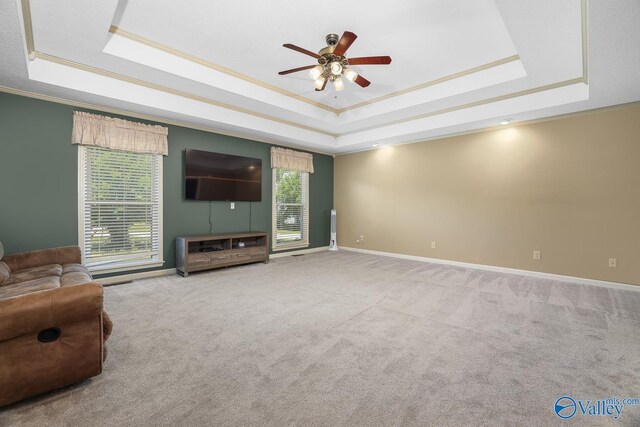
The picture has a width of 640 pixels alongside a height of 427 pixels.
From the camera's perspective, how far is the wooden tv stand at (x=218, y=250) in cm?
471

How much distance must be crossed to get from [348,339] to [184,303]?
2098 millimetres

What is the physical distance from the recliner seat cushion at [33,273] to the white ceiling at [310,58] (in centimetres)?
216

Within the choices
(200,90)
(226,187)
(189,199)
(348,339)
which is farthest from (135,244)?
(348,339)

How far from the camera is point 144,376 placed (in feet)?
6.49

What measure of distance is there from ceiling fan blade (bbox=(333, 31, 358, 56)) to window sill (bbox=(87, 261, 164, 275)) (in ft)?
13.8

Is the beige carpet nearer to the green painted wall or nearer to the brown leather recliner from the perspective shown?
the brown leather recliner

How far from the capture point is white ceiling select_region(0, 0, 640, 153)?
264cm

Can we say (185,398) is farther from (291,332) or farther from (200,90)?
(200,90)

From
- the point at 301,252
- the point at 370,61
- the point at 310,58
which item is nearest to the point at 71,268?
the point at 310,58

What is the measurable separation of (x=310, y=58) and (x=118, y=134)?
3.07 meters

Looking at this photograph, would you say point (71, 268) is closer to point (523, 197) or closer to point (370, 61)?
point (370, 61)

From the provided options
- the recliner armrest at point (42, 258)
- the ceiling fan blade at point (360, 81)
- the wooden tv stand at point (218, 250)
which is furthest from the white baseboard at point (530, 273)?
the recliner armrest at point (42, 258)
